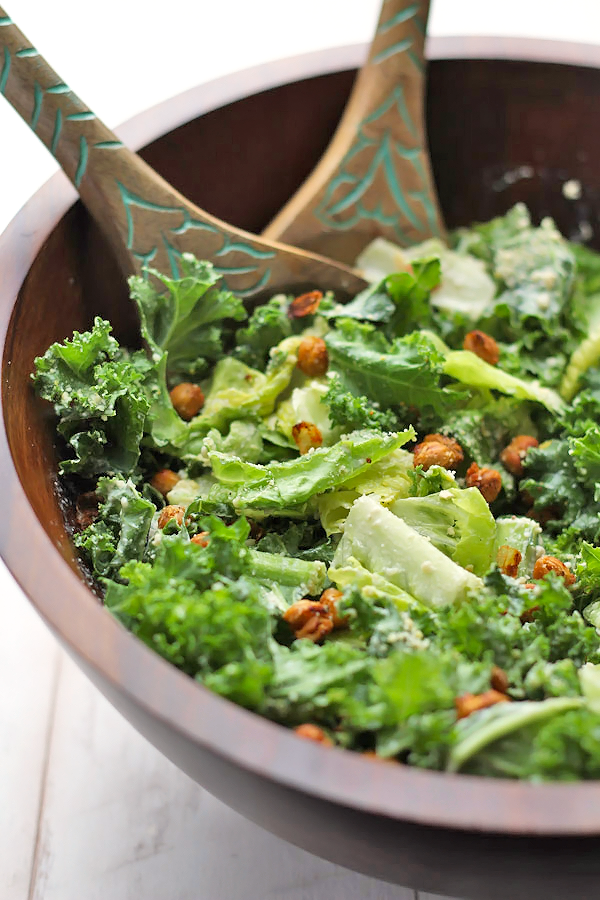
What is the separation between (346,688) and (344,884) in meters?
0.76

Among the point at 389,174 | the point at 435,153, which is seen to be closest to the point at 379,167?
the point at 389,174

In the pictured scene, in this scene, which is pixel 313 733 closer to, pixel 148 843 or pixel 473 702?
pixel 473 702

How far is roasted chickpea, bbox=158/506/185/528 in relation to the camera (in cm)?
192

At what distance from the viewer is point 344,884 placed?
2025mm

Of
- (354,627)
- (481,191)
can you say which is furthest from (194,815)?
(481,191)

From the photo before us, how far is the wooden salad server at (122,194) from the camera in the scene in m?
2.05

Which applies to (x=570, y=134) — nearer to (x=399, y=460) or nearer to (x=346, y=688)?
(x=399, y=460)

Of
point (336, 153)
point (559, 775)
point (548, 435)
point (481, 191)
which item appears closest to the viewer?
point (559, 775)

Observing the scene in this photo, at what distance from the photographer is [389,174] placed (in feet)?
8.56

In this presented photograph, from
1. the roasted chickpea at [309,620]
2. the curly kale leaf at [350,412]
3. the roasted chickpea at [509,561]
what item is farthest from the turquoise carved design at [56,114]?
the roasted chickpea at [509,561]

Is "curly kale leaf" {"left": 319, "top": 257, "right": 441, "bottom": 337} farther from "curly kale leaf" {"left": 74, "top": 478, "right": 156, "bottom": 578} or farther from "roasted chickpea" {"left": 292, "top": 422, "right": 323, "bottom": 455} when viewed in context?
"curly kale leaf" {"left": 74, "top": 478, "right": 156, "bottom": 578}

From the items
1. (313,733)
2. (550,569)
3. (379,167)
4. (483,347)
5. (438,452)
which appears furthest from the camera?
(379,167)

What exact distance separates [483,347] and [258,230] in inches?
29.0

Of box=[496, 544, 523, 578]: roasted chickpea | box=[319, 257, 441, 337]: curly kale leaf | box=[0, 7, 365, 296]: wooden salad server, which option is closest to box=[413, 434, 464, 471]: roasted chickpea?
box=[496, 544, 523, 578]: roasted chickpea
